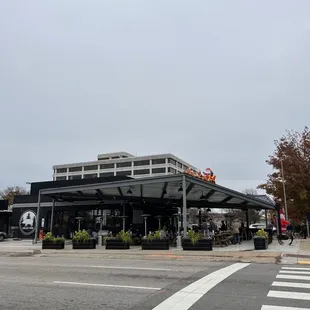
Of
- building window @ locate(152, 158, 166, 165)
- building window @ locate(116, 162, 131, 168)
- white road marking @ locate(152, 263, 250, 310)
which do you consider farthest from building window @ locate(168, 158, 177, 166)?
white road marking @ locate(152, 263, 250, 310)

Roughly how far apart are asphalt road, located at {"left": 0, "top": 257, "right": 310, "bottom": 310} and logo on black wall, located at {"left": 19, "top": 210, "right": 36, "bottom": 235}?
2795 cm

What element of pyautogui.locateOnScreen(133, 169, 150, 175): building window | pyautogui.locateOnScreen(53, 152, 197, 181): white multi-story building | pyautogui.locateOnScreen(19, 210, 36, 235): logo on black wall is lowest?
pyautogui.locateOnScreen(19, 210, 36, 235): logo on black wall

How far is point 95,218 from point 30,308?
26227 mm

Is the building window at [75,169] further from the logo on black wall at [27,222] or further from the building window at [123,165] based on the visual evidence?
the logo on black wall at [27,222]

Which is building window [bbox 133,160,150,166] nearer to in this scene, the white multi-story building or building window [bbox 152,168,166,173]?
the white multi-story building

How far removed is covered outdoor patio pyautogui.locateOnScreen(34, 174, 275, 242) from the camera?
21730mm

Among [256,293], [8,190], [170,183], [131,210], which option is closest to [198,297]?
[256,293]

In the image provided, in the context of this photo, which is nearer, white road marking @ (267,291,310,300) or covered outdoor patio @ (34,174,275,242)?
white road marking @ (267,291,310,300)

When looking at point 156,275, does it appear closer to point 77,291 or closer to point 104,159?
point 77,291

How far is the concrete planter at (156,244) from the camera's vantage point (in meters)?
20.0

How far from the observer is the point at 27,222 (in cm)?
3850

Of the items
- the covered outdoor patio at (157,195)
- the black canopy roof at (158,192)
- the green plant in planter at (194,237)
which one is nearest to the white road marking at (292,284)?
the green plant in planter at (194,237)

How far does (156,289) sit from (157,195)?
821 inches

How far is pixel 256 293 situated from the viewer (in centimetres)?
752
